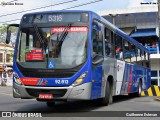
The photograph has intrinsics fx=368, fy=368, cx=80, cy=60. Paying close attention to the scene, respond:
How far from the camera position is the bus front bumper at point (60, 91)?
11.1 meters

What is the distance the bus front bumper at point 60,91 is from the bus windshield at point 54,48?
664 mm

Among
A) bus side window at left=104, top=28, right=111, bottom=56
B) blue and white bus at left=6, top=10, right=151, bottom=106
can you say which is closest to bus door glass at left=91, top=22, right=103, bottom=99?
blue and white bus at left=6, top=10, right=151, bottom=106

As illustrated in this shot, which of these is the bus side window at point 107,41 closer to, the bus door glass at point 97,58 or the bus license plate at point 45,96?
the bus door glass at point 97,58

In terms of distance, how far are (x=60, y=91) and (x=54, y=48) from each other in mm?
1359

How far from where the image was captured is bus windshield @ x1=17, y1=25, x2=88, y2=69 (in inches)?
446

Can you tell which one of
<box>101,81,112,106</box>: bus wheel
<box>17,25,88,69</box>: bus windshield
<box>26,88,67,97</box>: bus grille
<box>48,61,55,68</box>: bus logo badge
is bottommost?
<box>101,81,112,106</box>: bus wheel

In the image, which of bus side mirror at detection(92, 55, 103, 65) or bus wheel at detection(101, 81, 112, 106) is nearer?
bus side mirror at detection(92, 55, 103, 65)

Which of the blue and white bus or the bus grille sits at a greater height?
the blue and white bus

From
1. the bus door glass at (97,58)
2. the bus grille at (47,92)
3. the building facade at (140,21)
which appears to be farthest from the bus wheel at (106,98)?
the building facade at (140,21)

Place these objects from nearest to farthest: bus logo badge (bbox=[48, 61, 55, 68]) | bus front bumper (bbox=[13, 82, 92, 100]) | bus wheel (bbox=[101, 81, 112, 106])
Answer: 1. bus front bumper (bbox=[13, 82, 92, 100])
2. bus logo badge (bbox=[48, 61, 55, 68])
3. bus wheel (bbox=[101, 81, 112, 106])

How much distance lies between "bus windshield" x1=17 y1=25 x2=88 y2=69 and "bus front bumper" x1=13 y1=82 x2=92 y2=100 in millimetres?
664

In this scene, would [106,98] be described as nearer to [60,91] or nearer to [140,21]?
[60,91]

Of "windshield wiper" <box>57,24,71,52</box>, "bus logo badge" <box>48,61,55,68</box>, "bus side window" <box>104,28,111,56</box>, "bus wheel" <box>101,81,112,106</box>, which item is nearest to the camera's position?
"bus logo badge" <box>48,61,55,68</box>

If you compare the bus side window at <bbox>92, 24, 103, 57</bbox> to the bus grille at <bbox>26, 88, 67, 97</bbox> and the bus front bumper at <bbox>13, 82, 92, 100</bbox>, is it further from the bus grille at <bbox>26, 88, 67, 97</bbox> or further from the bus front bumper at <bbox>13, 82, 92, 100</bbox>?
the bus grille at <bbox>26, 88, 67, 97</bbox>
